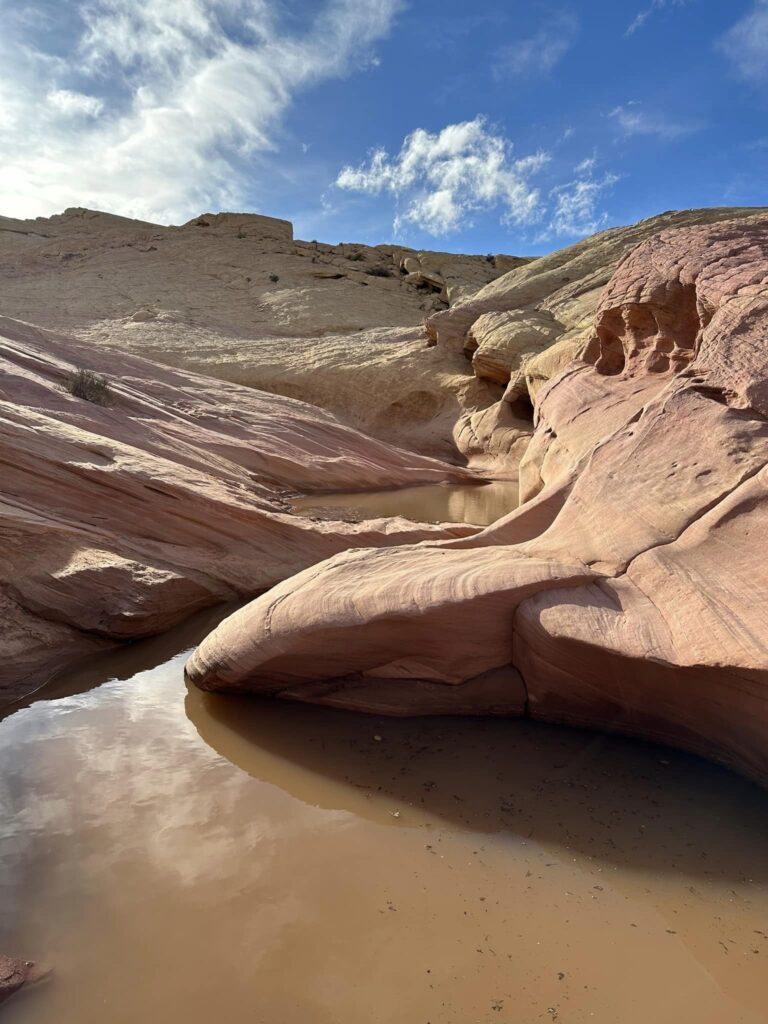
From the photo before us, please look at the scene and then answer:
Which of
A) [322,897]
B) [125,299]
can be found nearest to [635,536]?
[322,897]

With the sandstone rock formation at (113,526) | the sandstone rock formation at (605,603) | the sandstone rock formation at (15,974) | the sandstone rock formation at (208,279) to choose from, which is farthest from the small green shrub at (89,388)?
the sandstone rock formation at (208,279)

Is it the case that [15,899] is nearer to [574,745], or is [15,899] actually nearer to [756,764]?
[574,745]

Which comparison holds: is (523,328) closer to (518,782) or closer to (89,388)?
(89,388)

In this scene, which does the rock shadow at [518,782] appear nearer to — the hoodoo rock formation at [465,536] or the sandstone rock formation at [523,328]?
the hoodoo rock formation at [465,536]

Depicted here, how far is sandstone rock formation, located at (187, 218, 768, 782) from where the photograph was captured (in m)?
2.82

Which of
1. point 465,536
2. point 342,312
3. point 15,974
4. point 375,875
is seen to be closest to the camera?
point 15,974

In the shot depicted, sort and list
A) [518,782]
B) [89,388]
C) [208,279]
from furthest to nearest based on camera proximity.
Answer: [208,279] < [89,388] < [518,782]

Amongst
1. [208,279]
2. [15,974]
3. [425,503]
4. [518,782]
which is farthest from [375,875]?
[208,279]

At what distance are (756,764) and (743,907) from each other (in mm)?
762

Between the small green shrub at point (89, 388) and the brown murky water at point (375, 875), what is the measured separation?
5563 millimetres

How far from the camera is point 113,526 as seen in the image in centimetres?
545

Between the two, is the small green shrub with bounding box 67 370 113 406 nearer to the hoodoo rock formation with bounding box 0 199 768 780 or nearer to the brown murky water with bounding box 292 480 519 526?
the hoodoo rock formation with bounding box 0 199 768 780

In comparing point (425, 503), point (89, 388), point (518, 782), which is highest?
point (89, 388)

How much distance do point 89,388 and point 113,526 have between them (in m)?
3.58
